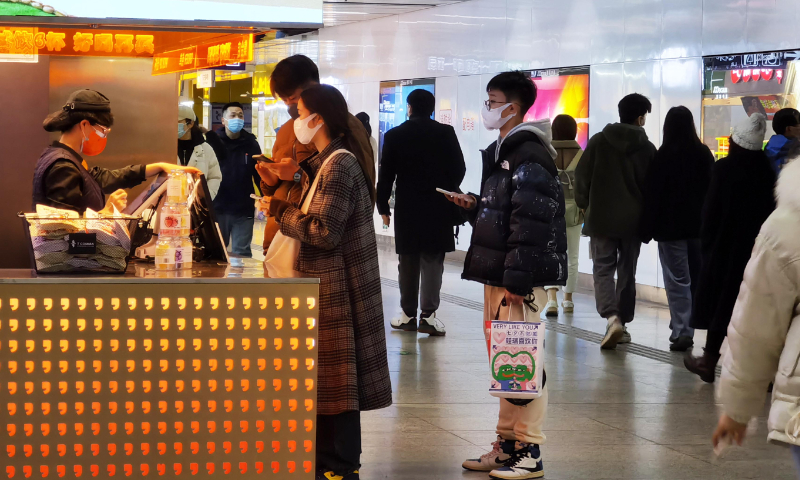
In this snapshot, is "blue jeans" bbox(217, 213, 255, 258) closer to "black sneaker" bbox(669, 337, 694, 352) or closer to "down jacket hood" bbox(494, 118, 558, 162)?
"black sneaker" bbox(669, 337, 694, 352)

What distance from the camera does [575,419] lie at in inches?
246

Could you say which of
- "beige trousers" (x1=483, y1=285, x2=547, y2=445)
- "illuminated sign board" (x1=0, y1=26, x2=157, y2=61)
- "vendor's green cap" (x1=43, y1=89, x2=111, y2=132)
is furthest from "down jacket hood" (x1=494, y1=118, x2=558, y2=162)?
"illuminated sign board" (x1=0, y1=26, x2=157, y2=61)

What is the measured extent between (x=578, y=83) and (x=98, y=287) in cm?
1058

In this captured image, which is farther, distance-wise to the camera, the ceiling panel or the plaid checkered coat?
the ceiling panel

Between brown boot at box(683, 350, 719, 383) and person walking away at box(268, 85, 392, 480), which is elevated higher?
person walking away at box(268, 85, 392, 480)

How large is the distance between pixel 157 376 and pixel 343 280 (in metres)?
0.91

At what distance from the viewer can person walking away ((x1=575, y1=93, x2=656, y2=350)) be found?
28.5ft

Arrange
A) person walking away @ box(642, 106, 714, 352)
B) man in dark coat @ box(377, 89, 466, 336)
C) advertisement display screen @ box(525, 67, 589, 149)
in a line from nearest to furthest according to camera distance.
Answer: person walking away @ box(642, 106, 714, 352) < man in dark coat @ box(377, 89, 466, 336) < advertisement display screen @ box(525, 67, 589, 149)

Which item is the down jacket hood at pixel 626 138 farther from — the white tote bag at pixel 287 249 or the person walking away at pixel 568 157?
the white tote bag at pixel 287 249

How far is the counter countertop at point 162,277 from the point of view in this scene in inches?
147

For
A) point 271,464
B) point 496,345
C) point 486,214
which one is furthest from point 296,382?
point 486,214

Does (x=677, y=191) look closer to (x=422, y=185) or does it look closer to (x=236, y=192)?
(x=422, y=185)

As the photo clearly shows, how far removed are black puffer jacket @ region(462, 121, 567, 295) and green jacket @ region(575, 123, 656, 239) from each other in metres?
3.77

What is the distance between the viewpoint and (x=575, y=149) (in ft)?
33.3
